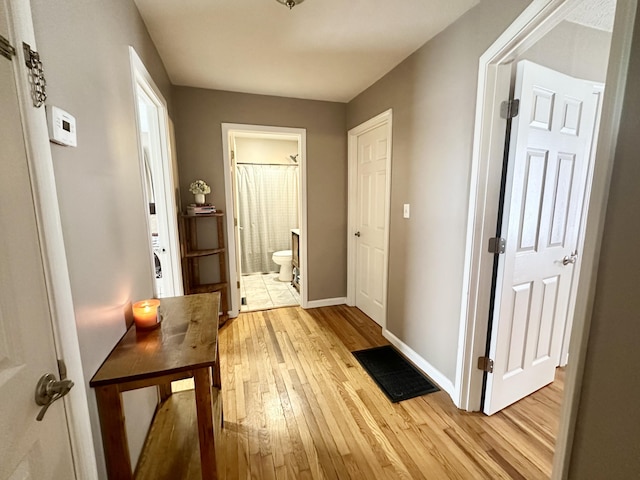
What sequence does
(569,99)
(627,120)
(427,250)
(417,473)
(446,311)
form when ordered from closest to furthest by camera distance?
(627,120) < (417,473) < (569,99) < (446,311) < (427,250)

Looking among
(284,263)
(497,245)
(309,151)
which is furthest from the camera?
(284,263)

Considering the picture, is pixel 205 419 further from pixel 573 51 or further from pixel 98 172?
pixel 573 51

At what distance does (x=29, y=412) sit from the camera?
0.62 metres

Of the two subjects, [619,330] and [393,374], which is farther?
[393,374]

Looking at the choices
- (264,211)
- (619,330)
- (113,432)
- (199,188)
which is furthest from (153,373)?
(264,211)

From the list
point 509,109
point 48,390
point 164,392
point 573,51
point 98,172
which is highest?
point 573,51

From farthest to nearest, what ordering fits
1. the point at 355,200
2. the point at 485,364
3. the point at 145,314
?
the point at 355,200, the point at 485,364, the point at 145,314

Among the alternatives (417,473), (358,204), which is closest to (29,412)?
(417,473)

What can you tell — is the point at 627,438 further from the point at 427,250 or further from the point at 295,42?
the point at 295,42

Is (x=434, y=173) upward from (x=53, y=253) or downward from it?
upward

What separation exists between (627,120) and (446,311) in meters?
1.40

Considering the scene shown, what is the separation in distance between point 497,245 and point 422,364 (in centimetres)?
112

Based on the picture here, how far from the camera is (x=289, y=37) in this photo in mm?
1897

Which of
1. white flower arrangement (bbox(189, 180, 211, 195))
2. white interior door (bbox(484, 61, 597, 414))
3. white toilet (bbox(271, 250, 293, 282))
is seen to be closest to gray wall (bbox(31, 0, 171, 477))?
white flower arrangement (bbox(189, 180, 211, 195))
